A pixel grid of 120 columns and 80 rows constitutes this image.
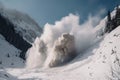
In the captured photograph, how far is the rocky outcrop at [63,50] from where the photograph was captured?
163 ft

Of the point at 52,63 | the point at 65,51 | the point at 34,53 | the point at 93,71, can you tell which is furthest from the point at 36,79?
the point at 34,53

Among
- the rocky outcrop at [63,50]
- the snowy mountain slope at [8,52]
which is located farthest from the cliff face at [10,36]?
the rocky outcrop at [63,50]

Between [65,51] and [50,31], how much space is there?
7.54 m

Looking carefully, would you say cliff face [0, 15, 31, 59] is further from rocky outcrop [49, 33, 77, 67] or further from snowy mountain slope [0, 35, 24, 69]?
rocky outcrop [49, 33, 77, 67]

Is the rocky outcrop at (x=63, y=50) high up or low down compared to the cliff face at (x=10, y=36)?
down

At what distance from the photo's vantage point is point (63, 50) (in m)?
51.9

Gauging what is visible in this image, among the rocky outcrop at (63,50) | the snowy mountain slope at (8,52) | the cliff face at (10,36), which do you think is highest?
the cliff face at (10,36)

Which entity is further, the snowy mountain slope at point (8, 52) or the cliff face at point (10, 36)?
the cliff face at point (10, 36)

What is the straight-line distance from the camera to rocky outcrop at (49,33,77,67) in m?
49.6

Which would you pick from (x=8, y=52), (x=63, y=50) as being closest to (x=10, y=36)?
(x=8, y=52)

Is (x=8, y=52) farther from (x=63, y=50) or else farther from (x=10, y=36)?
(x=63, y=50)

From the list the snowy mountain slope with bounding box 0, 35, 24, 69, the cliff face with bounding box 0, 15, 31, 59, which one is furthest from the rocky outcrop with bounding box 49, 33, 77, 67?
the cliff face with bounding box 0, 15, 31, 59

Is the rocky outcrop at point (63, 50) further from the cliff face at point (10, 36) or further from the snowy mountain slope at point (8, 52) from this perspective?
the cliff face at point (10, 36)

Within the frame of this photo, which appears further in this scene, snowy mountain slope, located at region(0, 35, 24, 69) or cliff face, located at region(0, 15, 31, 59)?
cliff face, located at region(0, 15, 31, 59)
